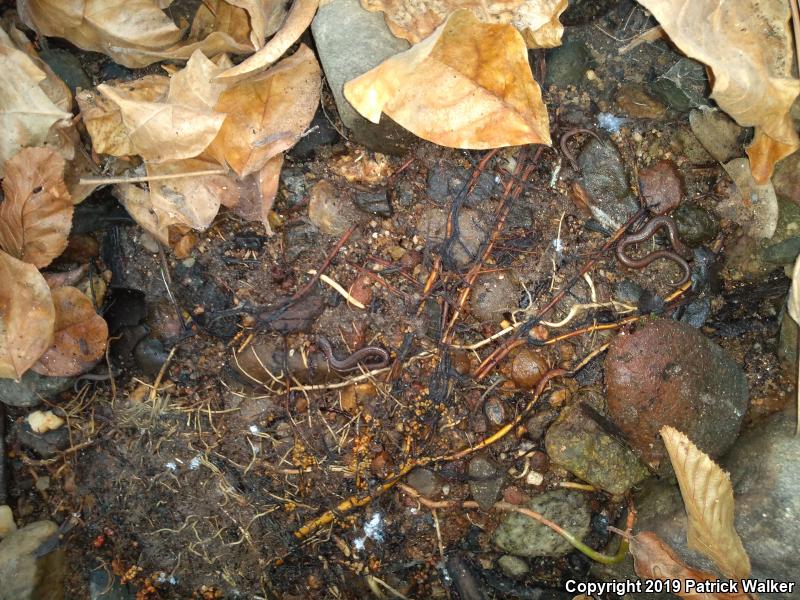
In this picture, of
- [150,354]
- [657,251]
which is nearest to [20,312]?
[150,354]

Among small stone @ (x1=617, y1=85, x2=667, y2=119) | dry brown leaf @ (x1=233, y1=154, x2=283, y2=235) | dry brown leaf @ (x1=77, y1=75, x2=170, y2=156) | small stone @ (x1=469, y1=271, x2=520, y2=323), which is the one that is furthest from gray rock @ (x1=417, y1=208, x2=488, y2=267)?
dry brown leaf @ (x1=77, y1=75, x2=170, y2=156)

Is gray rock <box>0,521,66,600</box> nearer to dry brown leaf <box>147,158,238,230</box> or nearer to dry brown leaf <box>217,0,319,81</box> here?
dry brown leaf <box>147,158,238,230</box>

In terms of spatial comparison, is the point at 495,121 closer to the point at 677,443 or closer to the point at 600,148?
the point at 600,148

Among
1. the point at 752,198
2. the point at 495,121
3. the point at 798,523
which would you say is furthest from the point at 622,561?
the point at 495,121

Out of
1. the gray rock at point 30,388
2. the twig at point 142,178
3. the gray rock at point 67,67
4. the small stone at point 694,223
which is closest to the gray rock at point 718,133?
the small stone at point 694,223

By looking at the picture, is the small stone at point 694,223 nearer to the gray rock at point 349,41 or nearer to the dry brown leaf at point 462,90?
the dry brown leaf at point 462,90

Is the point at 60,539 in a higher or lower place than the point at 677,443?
lower

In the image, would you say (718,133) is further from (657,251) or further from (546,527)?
(546,527)

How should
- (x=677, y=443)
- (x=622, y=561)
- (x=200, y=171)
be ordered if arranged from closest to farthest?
(x=677, y=443), (x=200, y=171), (x=622, y=561)
